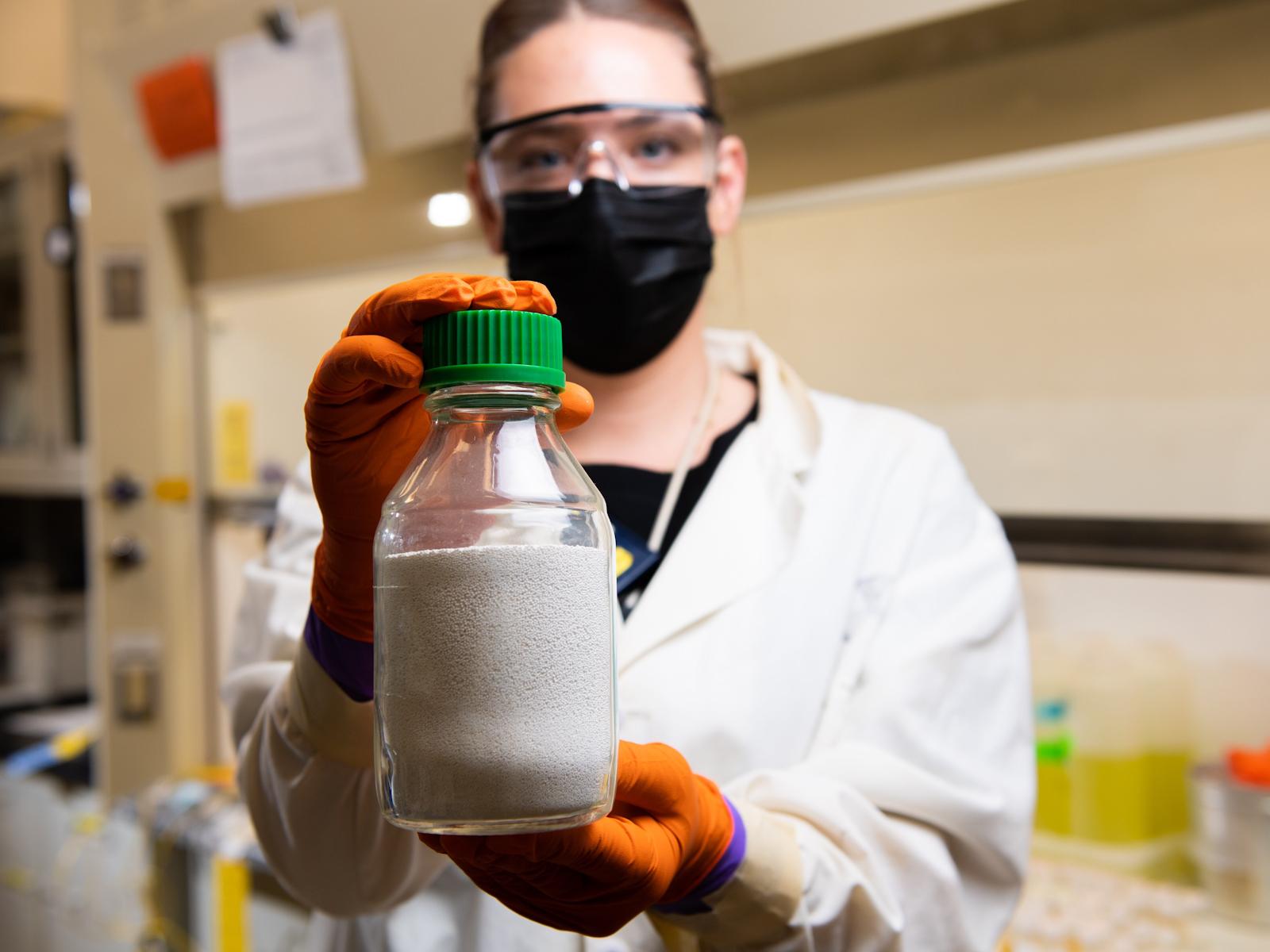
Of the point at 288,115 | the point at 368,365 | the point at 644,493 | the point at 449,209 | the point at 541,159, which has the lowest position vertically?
the point at 644,493

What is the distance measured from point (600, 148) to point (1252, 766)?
1.05 meters

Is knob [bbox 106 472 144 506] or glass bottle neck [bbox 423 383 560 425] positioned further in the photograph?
knob [bbox 106 472 144 506]

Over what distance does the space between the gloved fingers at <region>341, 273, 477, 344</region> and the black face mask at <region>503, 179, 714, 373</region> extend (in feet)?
1.45

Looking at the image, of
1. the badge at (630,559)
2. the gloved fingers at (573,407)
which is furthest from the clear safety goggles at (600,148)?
the gloved fingers at (573,407)

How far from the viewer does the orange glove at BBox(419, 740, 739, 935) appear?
2.05ft

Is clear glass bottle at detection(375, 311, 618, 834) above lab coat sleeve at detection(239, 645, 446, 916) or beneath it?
above

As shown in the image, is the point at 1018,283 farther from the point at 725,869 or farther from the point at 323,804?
the point at 323,804

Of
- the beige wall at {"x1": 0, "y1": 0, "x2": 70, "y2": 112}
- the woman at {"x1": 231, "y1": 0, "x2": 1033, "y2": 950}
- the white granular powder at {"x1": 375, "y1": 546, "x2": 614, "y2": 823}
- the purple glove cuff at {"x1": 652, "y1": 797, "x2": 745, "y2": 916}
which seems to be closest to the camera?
the white granular powder at {"x1": 375, "y1": 546, "x2": 614, "y2": 823}

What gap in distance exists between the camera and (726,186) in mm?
1200

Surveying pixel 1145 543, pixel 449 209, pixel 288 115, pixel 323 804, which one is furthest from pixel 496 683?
pixel 288 115

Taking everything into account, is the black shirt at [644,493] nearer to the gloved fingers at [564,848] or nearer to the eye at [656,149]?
the eye at [656,149]

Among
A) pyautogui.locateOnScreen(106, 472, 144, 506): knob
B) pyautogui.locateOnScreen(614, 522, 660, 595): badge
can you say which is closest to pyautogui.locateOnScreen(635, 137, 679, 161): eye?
pyautogui.locateOnScreen(614, 522, 660, 595): badge

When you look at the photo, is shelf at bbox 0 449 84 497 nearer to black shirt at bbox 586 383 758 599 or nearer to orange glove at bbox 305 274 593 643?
black shirt at bbox 586 383 758 599

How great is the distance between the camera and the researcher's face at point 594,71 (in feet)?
3.54
